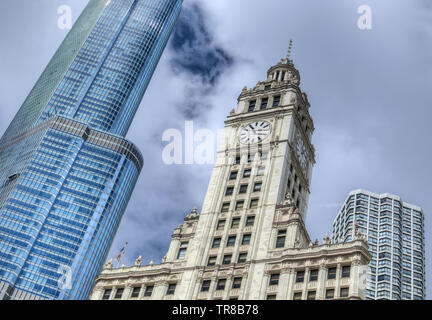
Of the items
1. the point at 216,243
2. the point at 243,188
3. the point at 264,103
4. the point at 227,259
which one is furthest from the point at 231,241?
the point at 264,103

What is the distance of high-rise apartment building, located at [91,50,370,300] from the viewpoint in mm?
71812

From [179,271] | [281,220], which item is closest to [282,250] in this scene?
[281,220]

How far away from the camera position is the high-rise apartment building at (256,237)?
2827 inches

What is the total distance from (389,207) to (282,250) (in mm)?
111480

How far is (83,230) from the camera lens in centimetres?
19562

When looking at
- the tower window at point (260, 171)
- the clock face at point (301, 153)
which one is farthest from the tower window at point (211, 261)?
the clock face at point (301, 153)

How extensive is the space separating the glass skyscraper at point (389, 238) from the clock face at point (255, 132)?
68030 millimetres

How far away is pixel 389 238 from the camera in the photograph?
17050 centimetres

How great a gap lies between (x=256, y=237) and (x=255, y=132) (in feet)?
72.2

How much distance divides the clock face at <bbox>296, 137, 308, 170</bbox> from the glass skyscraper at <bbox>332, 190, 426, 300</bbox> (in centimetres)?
5988

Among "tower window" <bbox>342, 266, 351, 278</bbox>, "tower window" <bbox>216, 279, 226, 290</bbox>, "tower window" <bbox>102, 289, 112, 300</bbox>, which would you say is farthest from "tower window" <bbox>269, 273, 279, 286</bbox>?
"tower window" <bbox>102, 289, 112, 300</bbox>

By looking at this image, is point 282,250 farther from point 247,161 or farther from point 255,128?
point 255,128

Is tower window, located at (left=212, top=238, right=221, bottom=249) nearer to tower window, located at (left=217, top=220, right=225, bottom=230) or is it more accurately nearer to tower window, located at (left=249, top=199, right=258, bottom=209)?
tower window, located at (left=217, top=220, right=225, bottom=230)

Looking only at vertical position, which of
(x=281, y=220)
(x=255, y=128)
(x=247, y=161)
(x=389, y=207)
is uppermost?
(x=389, y=207)
